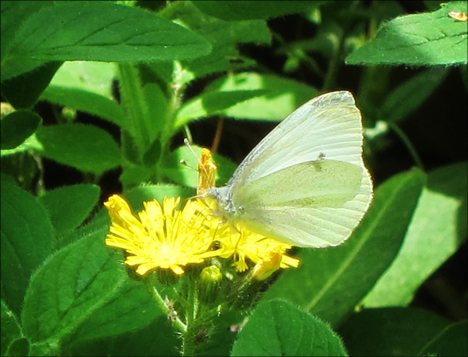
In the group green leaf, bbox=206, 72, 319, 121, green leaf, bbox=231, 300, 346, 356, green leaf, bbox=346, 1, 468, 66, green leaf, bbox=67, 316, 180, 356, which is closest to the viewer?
green leaf, bbox=231, 300, 346, 356

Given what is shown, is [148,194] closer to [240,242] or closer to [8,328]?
[240,242]

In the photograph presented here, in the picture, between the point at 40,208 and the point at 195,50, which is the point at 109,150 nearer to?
the point at 40,208

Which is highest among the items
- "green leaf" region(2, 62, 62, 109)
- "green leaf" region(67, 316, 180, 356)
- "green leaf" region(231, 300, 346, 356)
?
"green leaf" region(2, 62, 62, 109)

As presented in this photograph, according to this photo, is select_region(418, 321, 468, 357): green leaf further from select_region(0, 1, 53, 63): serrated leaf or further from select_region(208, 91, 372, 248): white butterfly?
select_region(0, 1, 53, 63): serrated leaf

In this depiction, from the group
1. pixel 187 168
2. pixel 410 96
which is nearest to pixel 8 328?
pixel 187 168

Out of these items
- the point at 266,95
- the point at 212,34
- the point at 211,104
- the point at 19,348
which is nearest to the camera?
the point at 19,348

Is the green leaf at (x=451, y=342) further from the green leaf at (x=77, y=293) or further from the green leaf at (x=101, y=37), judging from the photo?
the green leaf at (x=101, y=37)

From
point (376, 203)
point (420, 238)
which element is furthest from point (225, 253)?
point (420, 238)

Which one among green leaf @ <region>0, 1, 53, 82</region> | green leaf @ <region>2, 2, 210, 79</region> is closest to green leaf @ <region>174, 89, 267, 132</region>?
green leaf @ <region>2, 2, 210, 79</region>
